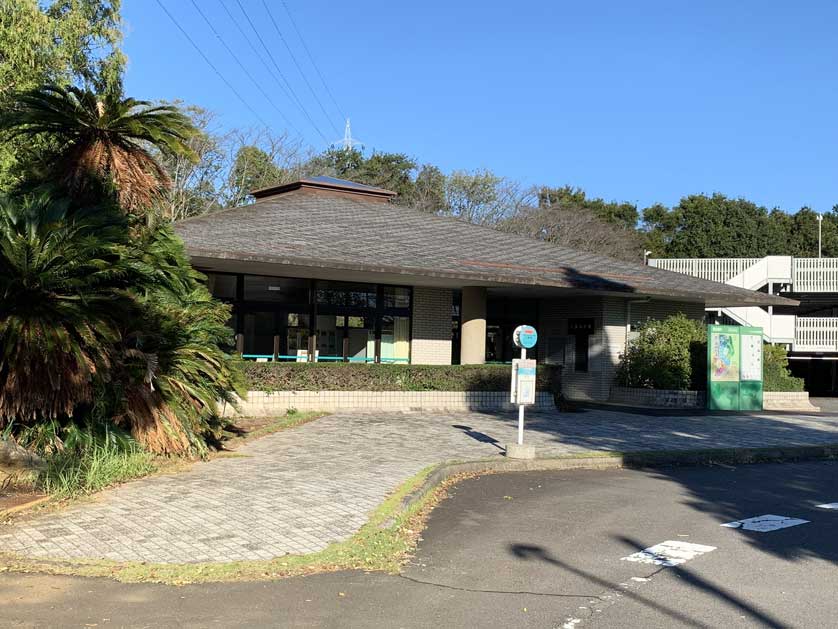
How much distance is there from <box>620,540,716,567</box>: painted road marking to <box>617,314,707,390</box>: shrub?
16.8 metres

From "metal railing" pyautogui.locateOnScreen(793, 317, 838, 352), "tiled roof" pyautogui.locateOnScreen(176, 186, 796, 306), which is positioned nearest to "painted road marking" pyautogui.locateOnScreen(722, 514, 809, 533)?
"tiled roof" pyautogui.locateOnScreen(176, 186, 796, 306)

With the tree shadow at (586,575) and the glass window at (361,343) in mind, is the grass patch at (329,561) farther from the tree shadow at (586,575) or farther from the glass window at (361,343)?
the glass window at (361,343)

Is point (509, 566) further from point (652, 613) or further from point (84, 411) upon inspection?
point (84, 411)

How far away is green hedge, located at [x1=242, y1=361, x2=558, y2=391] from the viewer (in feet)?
62.0

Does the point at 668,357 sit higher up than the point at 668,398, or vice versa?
the point at 668,357

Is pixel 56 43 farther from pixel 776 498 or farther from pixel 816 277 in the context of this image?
pixel 816 277

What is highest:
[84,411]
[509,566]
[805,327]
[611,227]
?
[611,227]

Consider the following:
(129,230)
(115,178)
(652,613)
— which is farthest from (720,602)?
(115,178)

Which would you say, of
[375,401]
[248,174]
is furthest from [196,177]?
[375,401]

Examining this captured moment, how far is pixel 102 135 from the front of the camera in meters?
12.4

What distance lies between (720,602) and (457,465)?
6423 millimetres

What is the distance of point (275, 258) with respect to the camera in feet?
60.3

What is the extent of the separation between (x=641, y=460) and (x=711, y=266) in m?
24.6

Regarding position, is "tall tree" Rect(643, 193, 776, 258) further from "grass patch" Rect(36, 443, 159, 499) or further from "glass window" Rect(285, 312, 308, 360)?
"grass patch" Rect(36, 443, 159, 499)
